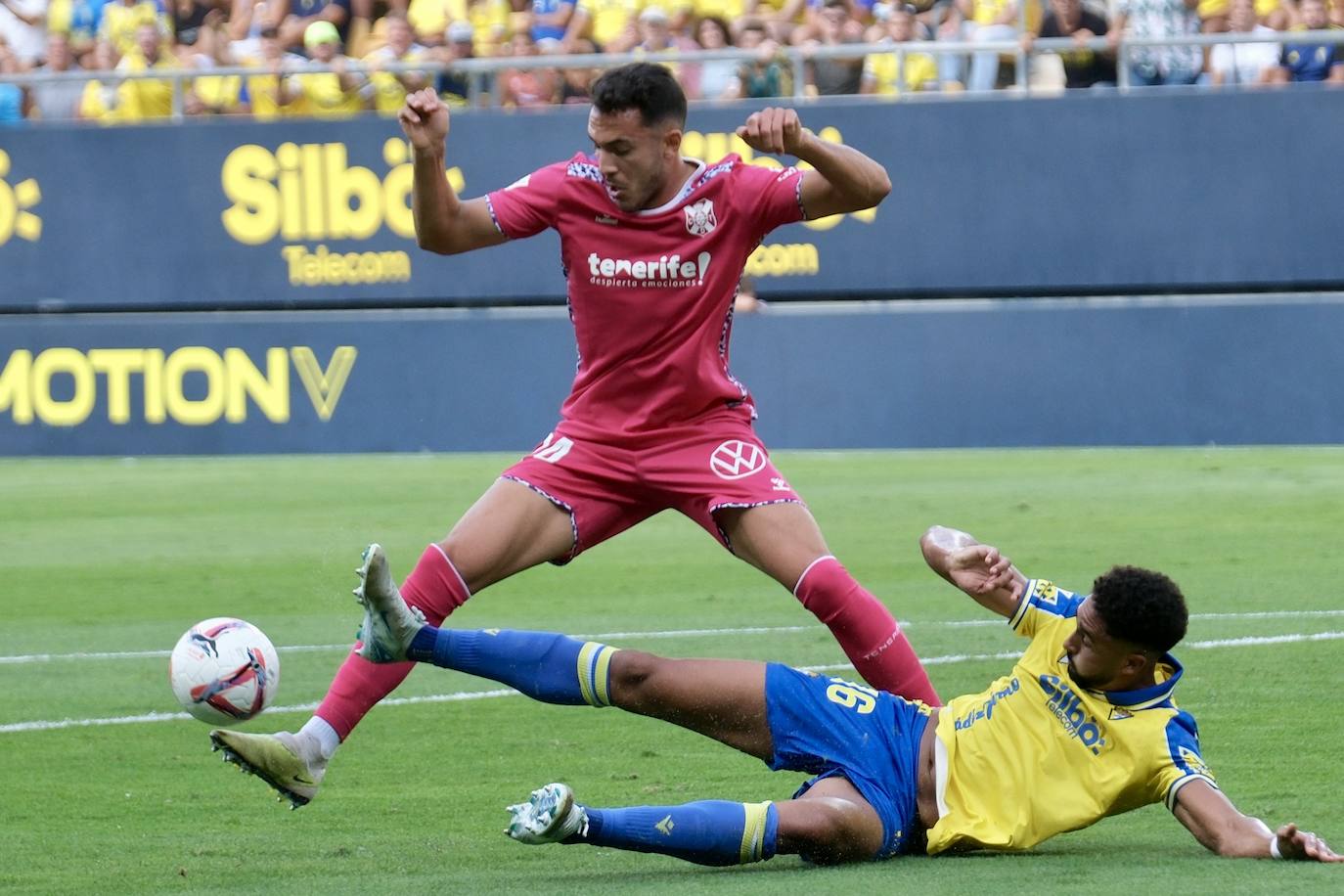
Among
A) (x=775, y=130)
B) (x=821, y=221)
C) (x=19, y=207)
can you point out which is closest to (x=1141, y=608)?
(x=775, y=130)

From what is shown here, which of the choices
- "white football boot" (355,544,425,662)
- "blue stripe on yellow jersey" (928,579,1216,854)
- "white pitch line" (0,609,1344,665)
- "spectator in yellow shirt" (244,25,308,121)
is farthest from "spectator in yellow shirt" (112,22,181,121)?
"blue stripe on yellow jersey" (928,579,1216,854)

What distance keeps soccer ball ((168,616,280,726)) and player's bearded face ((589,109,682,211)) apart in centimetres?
179

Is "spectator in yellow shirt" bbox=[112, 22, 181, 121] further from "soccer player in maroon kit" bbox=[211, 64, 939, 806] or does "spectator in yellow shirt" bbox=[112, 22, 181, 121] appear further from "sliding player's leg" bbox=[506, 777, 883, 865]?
"sliding player's leg" bbox=[506, 777, 883, 865]

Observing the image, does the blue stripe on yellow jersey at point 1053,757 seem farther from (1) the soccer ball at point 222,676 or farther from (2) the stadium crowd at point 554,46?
(2) the stadium crowd at point 554,46

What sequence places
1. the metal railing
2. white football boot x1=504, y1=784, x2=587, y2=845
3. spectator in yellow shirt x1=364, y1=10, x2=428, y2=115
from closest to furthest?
1. white football boot x1=504, y1=784, x2=587, y2=845
2. the metal railing
3. spectator in yellow shirt x1=364, y1=10, x2=428, y2=115

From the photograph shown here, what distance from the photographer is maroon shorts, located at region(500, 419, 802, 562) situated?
6398 millimetres

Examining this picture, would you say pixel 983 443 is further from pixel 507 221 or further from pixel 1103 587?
pixel 1103 587

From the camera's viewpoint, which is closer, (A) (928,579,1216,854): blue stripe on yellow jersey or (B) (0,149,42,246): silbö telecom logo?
(A) (928,579,1216,854): blue stripe on yellow jersey

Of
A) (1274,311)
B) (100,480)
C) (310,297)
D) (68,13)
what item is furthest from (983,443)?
(68,13)

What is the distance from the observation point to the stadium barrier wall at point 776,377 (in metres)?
18.5

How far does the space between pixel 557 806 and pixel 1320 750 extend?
9.56ft

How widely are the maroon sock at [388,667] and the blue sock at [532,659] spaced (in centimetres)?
39

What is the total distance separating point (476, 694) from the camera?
8.34 meters

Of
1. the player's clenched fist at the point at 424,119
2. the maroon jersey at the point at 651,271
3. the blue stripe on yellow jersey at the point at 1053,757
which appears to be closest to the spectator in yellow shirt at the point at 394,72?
the maroon jersey at the point at 651,271
